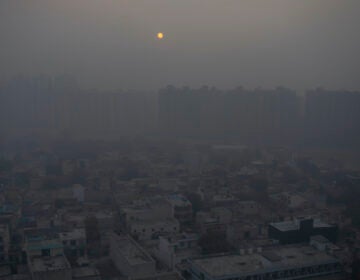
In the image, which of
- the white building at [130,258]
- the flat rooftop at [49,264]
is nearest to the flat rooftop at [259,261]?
the white building at [130,258]

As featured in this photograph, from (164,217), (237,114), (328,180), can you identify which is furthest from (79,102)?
(164,217)

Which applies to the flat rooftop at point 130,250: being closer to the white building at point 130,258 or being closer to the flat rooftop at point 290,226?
the white building at point 130,258

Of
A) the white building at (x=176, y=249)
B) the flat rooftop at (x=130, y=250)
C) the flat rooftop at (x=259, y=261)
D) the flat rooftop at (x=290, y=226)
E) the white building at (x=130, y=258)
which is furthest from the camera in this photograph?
the flat rooftop at (x=290, y=226)

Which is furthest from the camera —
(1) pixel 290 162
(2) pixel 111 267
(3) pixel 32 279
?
(1) pixel 290 162

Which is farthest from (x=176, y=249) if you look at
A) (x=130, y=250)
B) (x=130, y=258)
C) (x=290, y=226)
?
(x=290, y=226)

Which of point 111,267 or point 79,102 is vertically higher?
point 79,102

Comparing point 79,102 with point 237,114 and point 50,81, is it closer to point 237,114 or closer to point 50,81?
point 50,81

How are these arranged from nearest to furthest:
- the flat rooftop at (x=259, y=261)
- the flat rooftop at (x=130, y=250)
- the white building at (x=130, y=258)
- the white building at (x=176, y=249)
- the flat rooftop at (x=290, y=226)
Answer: the flat rooftop at (x=259, y=261) → the white building at (x=130, y=258) → the flat rooftop at (x=130, y=250) → the white building at (x=176, y=249) → the flat rooftop at (x=290, y=226)

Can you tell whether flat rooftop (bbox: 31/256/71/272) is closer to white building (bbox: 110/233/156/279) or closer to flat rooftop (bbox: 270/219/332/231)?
white building (bbox: 110/233/156/279)
